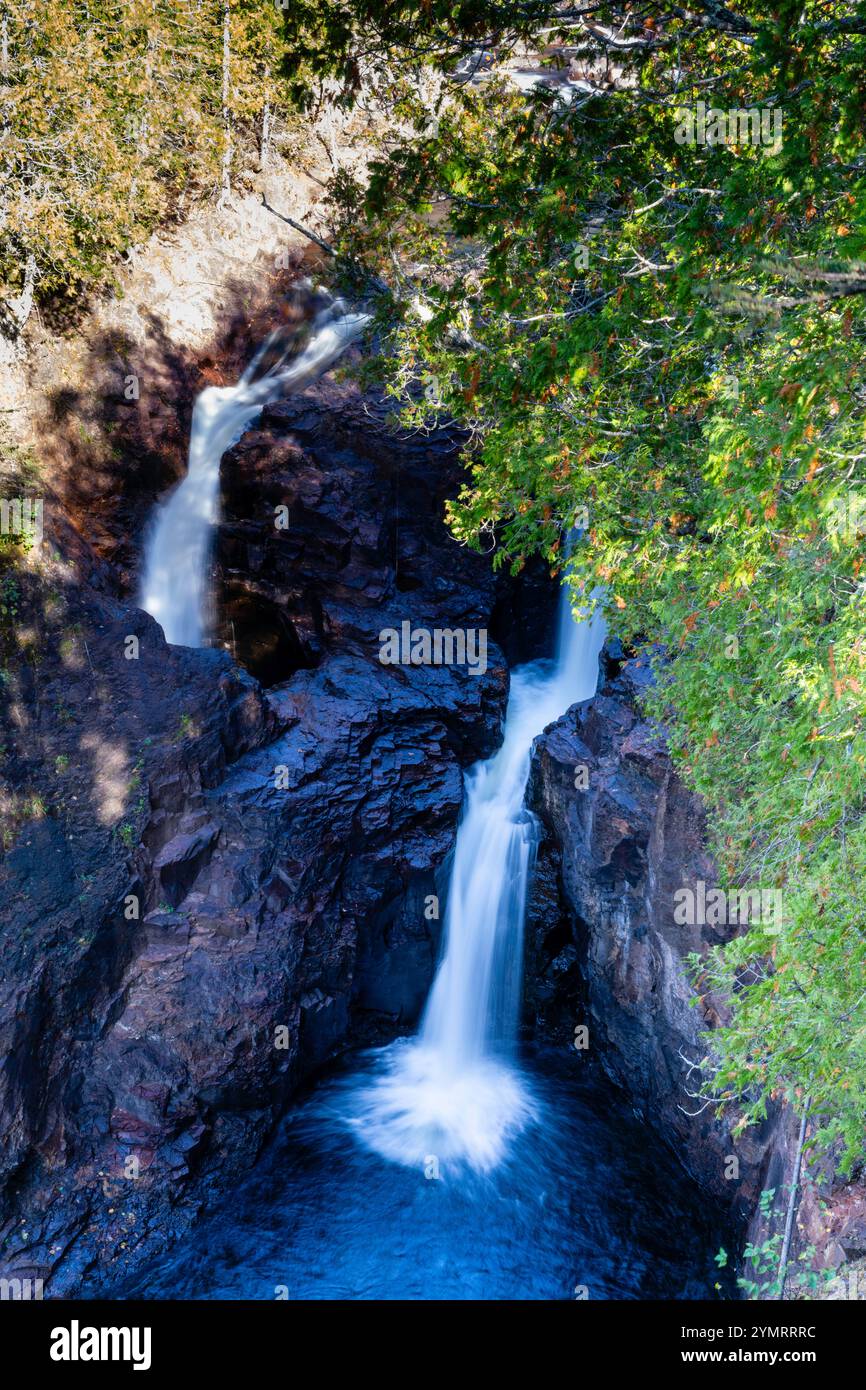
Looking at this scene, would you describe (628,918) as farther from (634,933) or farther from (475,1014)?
(475,1014)

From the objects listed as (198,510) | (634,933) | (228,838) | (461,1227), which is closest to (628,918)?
(634,933)

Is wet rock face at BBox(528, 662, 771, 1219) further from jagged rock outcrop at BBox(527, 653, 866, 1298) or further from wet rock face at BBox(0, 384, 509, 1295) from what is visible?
wet rock face at BBox(0, 384, 509, 1295)

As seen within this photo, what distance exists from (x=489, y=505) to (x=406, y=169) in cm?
300

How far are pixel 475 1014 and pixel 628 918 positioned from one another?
10.5 ft

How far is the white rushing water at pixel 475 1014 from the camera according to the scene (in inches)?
403

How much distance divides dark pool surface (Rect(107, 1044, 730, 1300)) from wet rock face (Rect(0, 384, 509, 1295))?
0.64 m

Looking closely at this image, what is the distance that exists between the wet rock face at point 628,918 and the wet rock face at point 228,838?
1.85 metres

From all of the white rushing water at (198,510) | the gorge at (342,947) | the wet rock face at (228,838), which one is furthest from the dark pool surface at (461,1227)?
the white rushing water at (198,510)

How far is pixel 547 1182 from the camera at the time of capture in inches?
371

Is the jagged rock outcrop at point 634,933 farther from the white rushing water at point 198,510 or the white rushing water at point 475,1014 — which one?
the white rushing water at point 198,510

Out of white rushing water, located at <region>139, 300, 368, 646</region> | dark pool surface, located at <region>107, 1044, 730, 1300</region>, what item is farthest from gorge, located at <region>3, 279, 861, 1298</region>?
white rushing water, located at <region>139, 300, 368, 646</region>

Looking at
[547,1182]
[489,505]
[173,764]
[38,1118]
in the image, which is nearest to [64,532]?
[173,764]

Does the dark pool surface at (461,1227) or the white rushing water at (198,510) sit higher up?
the white rushing water at (198,510)

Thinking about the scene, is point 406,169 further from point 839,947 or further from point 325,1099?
point 325,1099
